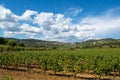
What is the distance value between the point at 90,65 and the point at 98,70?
4.07m

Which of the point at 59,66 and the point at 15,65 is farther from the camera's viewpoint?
the point at 15,65

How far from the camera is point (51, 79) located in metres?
25.2

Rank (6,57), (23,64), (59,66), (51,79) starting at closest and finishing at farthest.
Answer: (51,79) → (59,66) → (6,57) → (23,64)

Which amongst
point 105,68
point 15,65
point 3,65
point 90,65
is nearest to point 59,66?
point 90,65

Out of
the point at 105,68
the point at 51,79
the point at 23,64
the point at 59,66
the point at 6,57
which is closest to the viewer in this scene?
the point at 51,79

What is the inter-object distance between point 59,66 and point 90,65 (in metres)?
4.12

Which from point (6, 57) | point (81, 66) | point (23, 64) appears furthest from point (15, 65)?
point (81, 66)

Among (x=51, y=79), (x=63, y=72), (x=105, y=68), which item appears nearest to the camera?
(x=51, y=79)

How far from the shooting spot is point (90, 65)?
103 feet

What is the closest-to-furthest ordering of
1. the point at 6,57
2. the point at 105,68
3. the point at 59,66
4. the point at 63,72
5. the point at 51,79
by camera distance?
the point at 51,79 → the point at 105,68 → the point at 59,66 → the point at 63,72 → the point at 6,57

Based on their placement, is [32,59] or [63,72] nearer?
[63,72]

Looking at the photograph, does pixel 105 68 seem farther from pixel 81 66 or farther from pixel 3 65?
pixel 3 65

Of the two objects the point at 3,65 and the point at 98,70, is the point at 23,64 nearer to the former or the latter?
the point at 3,65

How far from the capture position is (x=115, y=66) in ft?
103
